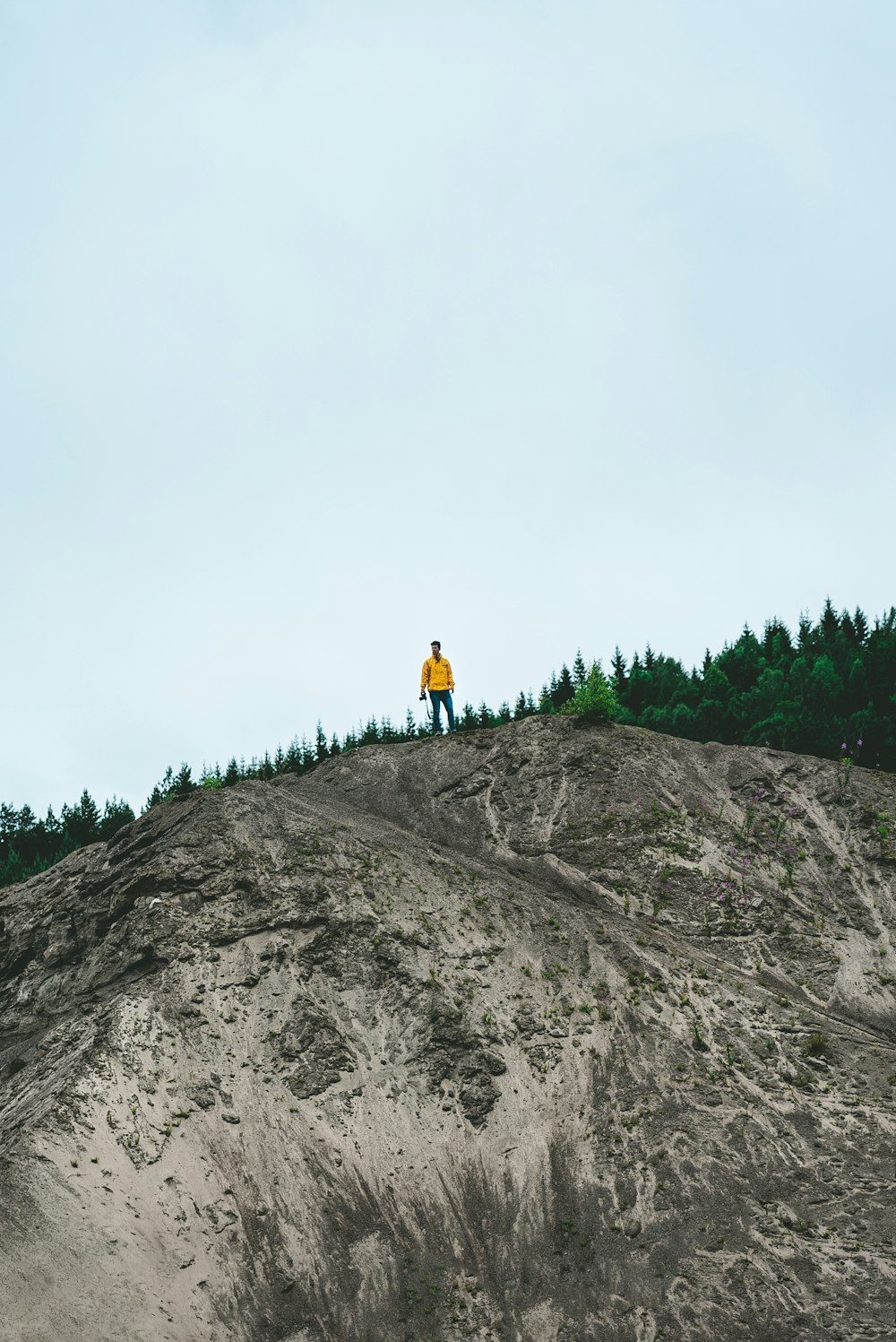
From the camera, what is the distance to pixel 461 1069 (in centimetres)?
2027

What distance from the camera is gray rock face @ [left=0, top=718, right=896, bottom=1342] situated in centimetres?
1675

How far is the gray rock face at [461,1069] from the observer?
16750mm

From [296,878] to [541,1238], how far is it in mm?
8042

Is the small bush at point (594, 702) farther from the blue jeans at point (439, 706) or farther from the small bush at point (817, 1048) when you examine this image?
the small bush at point (817, 1048)

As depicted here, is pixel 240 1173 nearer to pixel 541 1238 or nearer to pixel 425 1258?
pixel 425 1258

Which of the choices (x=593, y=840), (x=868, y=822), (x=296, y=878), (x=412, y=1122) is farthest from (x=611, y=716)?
(x=412, y=1122)

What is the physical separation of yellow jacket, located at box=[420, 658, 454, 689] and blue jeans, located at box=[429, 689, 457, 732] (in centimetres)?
23

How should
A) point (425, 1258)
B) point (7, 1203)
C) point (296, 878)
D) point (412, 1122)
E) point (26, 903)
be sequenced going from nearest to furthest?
1. point (7, 1203)
2. point (425, 1258)
3. point (412, 1122)
4. point (296, 878)
5. point (26, 903)

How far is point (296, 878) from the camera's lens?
22.8m

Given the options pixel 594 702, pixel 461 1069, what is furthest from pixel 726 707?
pixel 461 1069

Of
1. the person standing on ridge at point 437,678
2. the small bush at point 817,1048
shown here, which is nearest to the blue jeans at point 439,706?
the person standing on ridge at point 437,678

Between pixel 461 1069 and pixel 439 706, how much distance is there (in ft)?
39.0

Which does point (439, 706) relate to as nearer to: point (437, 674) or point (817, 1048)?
point (437, 674)

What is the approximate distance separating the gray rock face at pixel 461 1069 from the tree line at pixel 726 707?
4190 millimetres
